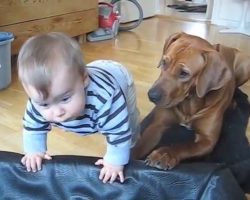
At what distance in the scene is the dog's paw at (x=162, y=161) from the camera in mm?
1009

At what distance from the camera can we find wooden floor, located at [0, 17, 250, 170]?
1434mm

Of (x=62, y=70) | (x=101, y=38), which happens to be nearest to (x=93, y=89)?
(x=62, y=70)

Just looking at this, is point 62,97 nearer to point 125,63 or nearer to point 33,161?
point 33,161

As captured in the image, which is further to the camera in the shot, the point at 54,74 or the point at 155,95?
the point at 155,95

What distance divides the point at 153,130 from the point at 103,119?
0.46m

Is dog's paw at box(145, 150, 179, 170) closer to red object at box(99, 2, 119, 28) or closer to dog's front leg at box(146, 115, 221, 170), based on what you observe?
dog's front leg at box(146, 115, 221, 170)

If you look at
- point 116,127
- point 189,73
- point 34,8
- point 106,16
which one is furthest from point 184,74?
point 106,16

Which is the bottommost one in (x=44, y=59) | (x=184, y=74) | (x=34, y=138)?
(x=34, y=138)

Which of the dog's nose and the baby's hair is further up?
the baby's hair

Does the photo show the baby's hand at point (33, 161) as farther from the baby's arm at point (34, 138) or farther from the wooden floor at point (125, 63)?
the wooden floor at point (125, 63)

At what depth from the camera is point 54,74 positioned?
0.79m

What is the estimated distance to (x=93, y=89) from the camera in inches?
36.8

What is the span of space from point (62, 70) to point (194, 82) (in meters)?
0.52

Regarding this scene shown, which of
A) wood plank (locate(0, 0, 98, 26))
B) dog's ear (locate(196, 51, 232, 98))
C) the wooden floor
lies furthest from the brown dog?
wood plank (locate(0, 0, 98, 26))
